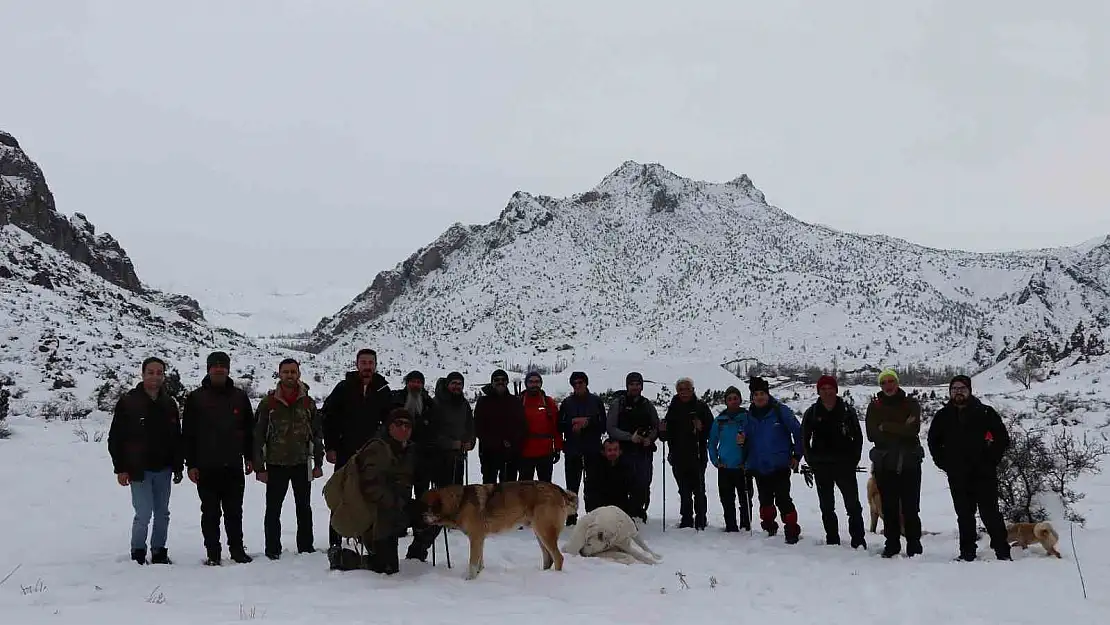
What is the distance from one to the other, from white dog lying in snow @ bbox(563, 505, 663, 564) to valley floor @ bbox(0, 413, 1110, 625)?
222mm

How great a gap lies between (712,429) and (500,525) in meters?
3.38

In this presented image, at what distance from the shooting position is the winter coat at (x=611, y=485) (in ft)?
28.7

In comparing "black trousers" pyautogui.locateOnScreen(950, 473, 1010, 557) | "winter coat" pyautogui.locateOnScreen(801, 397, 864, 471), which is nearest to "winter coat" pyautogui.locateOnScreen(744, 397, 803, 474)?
"winter coat" pyautogui.locateOnScreen(801, 397, 864, 471)

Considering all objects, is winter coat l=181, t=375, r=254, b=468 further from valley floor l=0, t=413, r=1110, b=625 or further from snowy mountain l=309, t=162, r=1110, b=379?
snowy mountain l=309, t=162, r=1110, b=379

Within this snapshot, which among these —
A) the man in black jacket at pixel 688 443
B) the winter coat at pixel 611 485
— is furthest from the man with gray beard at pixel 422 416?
the man in black jacket at pixel 688 443

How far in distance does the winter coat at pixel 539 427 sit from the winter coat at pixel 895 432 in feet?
11.7

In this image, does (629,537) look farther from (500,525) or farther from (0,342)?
(0,342)

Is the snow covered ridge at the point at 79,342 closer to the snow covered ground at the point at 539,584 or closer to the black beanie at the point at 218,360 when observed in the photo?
the snow covered ground at the point at 539,584

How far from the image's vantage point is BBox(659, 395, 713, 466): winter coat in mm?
8867

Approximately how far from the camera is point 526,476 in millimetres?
8812

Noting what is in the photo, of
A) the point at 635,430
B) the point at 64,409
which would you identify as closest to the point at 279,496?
the point at 635,430

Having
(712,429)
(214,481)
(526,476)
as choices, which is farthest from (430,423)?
(712,429)

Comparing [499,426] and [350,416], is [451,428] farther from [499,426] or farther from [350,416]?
[350,416]

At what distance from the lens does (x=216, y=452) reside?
6477mm
